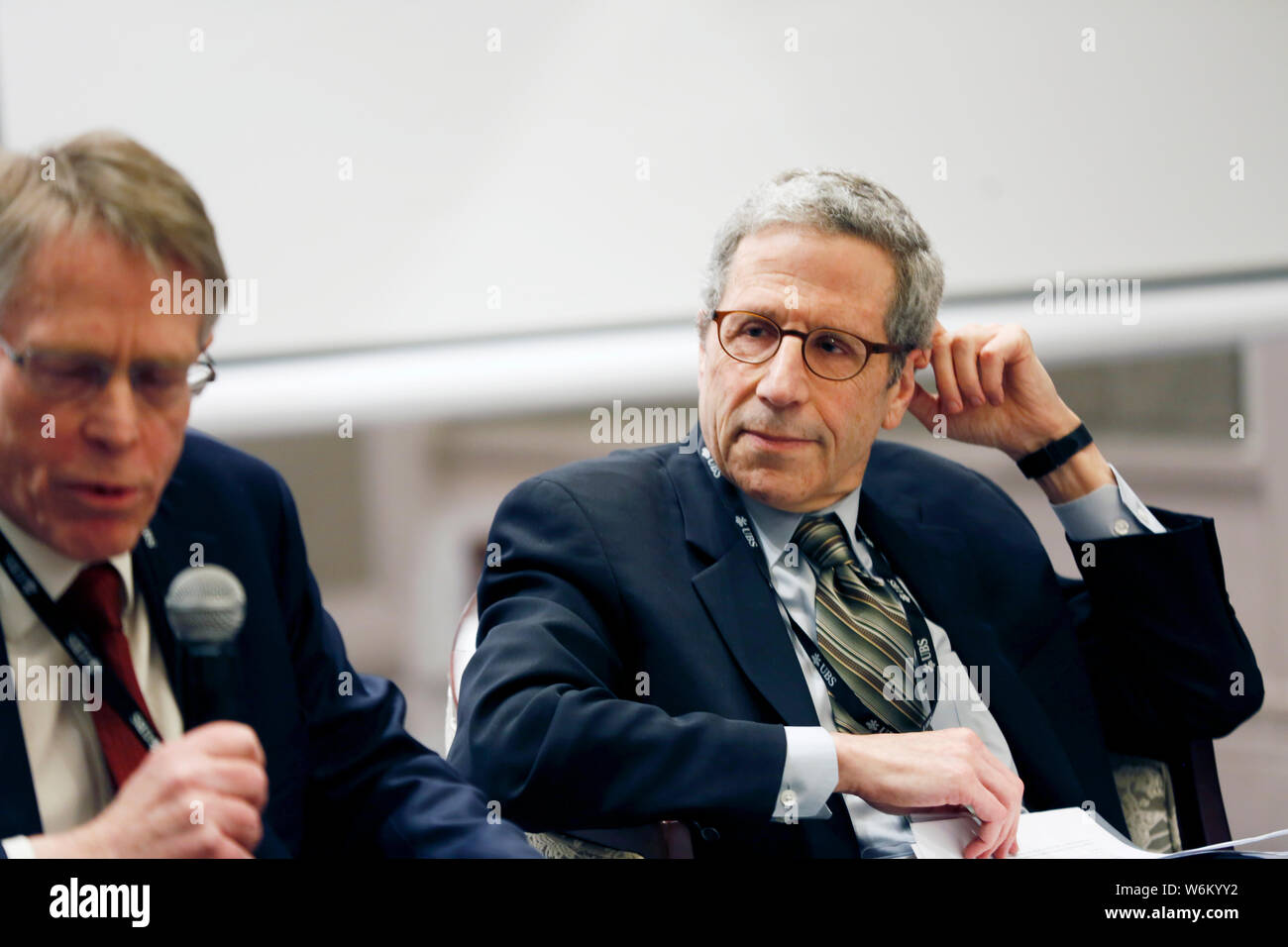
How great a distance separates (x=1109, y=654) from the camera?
2111 mm

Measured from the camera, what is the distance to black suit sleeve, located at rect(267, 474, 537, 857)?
1602mm

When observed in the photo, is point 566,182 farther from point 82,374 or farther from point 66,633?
point 66,633

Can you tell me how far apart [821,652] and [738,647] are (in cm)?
15

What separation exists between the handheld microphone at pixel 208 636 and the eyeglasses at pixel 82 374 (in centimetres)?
22

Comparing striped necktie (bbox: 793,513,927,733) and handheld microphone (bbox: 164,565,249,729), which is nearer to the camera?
handheld microphone (bbox: 164,565,249,729)

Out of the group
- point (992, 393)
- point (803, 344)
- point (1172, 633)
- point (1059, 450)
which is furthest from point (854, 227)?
point (1172, 633)

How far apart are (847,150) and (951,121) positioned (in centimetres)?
24

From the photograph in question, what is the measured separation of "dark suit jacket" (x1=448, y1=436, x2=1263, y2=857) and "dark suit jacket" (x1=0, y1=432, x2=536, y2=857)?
8 cm

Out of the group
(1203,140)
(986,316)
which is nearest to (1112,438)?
(986,316)

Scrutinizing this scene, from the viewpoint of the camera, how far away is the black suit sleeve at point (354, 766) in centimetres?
160
